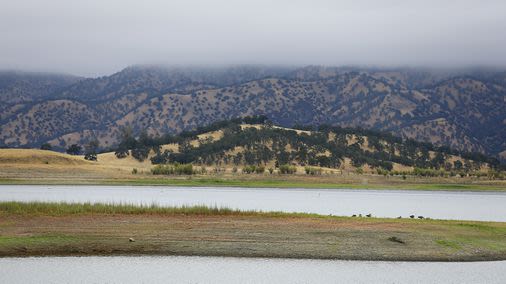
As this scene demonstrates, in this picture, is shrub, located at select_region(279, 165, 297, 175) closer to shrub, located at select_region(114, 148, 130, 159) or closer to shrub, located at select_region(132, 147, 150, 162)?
shrub, located at select_region(132, 147, 150, 162)

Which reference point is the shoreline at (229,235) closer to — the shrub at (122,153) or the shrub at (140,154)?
the shrub at (122,153)

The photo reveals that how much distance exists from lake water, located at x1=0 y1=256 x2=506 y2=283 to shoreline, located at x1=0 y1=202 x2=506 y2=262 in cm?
135

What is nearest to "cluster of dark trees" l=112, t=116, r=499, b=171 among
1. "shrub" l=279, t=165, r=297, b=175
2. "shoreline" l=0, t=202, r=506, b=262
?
"shrub" l=279, t=165, r=297, b=175

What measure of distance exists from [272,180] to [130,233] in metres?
87.1

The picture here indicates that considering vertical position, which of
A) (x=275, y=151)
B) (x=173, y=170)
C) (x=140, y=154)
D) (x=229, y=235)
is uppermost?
(x=275, y=151)

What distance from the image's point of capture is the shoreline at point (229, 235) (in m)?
38.2

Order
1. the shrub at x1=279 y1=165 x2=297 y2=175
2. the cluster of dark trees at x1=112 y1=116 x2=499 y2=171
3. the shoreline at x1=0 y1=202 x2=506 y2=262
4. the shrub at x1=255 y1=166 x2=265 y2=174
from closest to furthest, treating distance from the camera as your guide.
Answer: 1. the shoreline at x1=0 y1=202 x2=506 y2=262
2. the shrub at x1=279 y1=165 x2=297 y2=175
3. the shrub at x1=255 y1=166 x2=265 y2=174
4. the cluster of dark trees at x1=112 y1=116 x2=499 y2=171

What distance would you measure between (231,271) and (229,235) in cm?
776

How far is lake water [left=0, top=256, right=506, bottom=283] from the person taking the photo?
3195cm

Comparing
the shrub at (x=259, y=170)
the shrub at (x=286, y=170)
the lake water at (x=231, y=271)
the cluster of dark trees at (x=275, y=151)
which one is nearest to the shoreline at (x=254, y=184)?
the shrub at (x=286, y=170)

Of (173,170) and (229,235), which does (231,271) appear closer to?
(229,235)

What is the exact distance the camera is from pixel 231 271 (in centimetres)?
3397

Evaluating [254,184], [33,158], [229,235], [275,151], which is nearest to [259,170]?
[254,184]

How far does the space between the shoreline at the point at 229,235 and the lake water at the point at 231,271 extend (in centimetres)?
135
